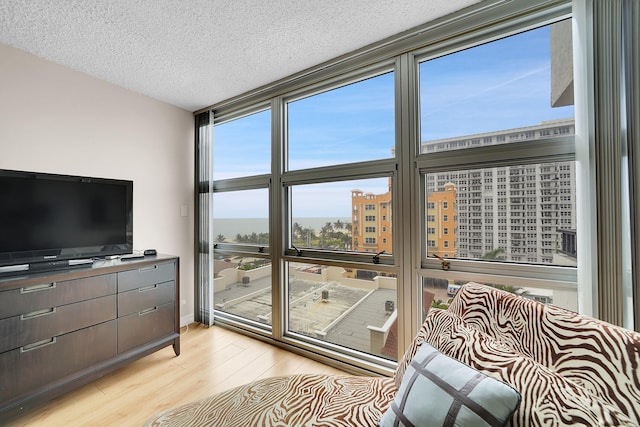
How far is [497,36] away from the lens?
1705mm

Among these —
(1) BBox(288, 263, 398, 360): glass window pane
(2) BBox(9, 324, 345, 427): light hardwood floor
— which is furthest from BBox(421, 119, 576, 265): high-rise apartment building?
(2) BBox(9, 324, 345, 427): light hardwood floor

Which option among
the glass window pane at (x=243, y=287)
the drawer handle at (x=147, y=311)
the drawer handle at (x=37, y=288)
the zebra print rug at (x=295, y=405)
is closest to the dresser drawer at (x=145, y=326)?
the drawer handle at (x=147, y=311)

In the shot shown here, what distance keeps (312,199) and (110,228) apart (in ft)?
5.80

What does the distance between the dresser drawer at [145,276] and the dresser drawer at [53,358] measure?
278 millimetres

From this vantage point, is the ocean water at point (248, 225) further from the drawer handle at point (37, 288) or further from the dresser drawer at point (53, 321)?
the drawer handle at point (37, 288)

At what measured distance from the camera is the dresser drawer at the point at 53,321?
1551 millimetres

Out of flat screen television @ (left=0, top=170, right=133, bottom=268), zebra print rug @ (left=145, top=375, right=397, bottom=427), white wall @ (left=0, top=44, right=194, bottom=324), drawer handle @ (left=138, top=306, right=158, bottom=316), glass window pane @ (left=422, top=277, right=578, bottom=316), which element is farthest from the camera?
drawer handle @ (left=138, top=306, right=158, bottom=316)

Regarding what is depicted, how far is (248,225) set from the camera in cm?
294

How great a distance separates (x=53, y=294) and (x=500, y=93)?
3.17m

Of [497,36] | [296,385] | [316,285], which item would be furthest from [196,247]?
[497,36]

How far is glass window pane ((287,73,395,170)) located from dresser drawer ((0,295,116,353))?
1.87 m

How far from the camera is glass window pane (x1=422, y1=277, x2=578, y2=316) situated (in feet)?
5.05

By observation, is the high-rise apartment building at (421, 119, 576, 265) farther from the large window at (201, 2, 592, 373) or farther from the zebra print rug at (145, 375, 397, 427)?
the zebra print rug at (145, 375, 397, 427)

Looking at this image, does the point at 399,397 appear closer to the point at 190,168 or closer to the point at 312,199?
the point at 312,199
